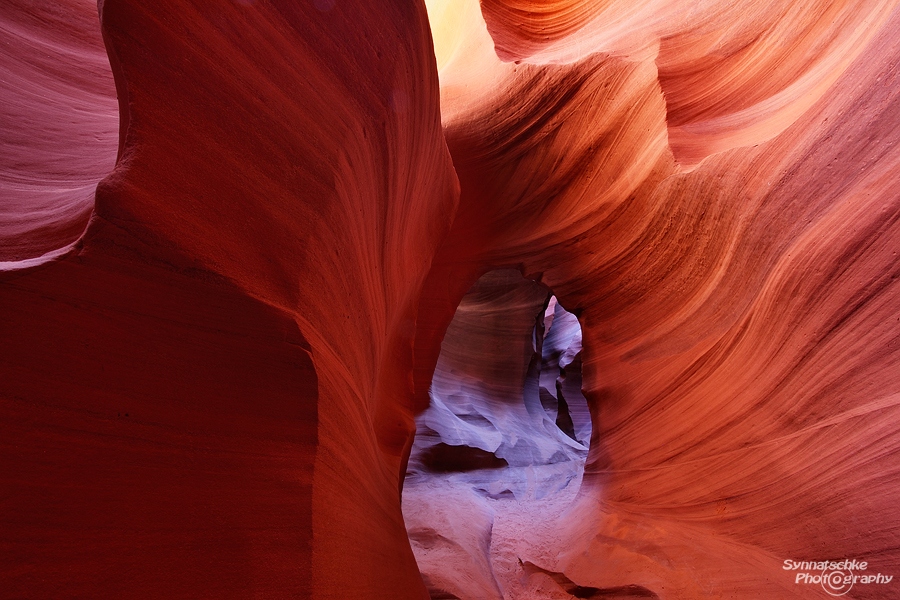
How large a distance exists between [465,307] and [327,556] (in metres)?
7.57

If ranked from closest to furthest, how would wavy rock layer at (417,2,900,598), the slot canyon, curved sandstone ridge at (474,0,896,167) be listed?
the slot canyon → wavy rock layer at (417,2,900,598) → curved sandstone ridge at (474,0,896,167)

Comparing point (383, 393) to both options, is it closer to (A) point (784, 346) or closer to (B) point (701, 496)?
(B) point (701, 496)

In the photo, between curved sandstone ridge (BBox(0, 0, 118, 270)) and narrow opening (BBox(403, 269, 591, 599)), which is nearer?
curved sandstone ridge (BBox(0, 0, 118, 270))

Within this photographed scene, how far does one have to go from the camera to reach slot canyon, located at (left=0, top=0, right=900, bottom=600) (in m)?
1.26

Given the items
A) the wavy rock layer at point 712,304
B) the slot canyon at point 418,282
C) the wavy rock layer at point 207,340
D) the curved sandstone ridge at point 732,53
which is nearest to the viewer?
the wavy rock layer at point 207,340

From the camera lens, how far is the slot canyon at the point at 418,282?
126 centimetres

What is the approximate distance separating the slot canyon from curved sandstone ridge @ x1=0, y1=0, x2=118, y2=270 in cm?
2

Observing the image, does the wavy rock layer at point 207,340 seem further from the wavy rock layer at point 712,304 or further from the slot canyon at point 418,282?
the wavy rock layer at point 712,304

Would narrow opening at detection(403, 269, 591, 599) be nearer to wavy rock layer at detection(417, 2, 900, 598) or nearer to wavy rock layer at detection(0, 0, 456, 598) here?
wavy rock layer at detection(417, 2, 900, 598)

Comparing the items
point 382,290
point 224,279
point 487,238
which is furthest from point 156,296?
point 487,238

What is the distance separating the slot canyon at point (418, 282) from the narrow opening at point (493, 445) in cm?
8

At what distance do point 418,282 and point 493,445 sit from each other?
392cm

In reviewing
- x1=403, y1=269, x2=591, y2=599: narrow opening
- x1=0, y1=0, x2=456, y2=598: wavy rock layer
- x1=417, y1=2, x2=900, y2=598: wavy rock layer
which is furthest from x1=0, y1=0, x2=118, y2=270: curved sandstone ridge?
x1=417, y1=2, x2=900, y2=598: wavy rock layer

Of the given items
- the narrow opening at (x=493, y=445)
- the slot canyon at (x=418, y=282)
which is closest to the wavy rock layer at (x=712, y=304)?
the slot canyon at (x=418, y=282)
